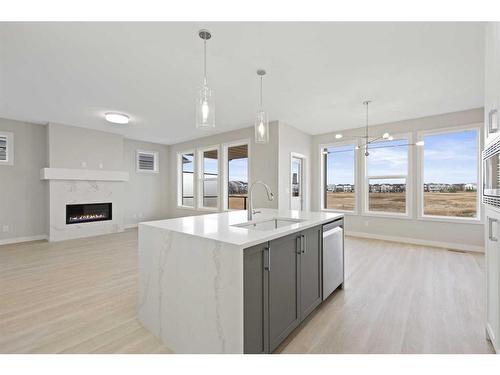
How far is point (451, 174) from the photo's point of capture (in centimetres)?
481

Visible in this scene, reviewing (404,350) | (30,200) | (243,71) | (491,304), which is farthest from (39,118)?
(491,304)

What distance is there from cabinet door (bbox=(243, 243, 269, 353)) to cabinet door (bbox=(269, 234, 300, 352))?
7cm

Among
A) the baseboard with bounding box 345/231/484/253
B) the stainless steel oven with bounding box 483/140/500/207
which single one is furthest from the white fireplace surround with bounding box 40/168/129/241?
the stainless steel oven with bounding box 483/140/500/207

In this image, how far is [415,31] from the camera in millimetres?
2252

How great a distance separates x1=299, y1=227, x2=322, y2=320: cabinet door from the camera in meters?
2.00

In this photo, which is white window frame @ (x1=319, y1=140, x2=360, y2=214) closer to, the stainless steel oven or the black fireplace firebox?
the stainless steel oven

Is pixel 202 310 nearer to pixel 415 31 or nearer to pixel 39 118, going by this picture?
pixel 415 31

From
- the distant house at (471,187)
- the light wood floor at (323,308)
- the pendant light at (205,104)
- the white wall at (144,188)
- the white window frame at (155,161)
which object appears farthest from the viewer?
the white window frame at (155,161)

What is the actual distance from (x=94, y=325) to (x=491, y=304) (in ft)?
10.3

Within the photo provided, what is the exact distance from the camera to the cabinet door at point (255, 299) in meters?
1.38

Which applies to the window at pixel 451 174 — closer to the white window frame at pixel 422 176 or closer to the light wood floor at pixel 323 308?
the white window frame at pixel 422 176

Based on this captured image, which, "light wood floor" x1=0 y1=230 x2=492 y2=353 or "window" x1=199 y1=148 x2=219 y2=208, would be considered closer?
"light wood floor" x1=0 y1=230 x2=492 y2=353

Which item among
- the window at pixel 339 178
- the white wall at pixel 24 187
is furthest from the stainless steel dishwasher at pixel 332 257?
the white wall at pixel 24 187

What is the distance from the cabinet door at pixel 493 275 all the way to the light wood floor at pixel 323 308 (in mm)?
203
